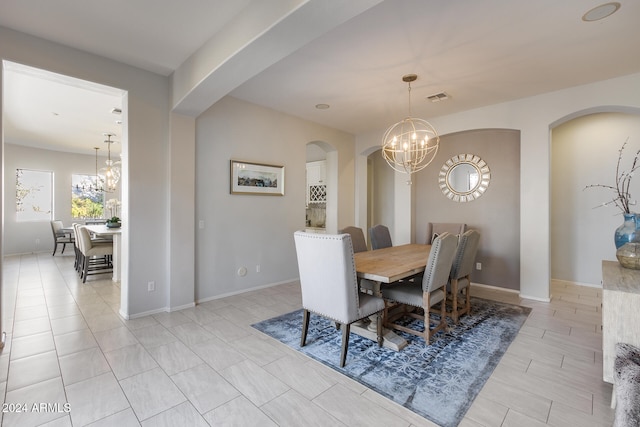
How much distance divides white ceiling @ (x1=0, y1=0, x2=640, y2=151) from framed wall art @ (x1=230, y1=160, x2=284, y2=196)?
0.95 metres

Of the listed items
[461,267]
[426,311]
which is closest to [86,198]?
[426,311]

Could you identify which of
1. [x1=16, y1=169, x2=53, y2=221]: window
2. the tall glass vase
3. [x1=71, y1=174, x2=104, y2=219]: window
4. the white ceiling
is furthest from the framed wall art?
[x1=16, y1=169, x2=53, y2=221]: window

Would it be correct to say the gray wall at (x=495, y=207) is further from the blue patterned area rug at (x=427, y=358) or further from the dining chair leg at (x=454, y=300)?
the dining chair leg at (x=454, y=300)

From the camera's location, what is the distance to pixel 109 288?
4469 millimetres

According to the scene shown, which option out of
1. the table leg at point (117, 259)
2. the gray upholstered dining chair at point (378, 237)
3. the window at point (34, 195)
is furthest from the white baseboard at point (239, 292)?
the window at point (34, 195)

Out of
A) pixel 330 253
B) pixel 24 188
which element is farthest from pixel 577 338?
pixel 24 188

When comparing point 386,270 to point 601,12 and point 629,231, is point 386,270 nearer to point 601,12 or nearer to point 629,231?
point 629,231

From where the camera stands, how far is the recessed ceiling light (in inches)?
85.7

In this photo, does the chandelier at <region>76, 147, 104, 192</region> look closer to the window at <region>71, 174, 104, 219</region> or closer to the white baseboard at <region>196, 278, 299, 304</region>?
the window at <region>71, 174, 104, 219</region>

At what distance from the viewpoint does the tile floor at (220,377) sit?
1.75m

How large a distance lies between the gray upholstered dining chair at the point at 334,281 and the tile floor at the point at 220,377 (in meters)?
0.43

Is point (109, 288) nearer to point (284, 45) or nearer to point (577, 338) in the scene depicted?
point (284, 45)

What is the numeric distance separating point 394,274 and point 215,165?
2761 mm

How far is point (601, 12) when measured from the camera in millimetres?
2256
